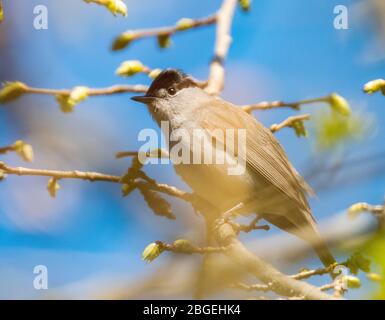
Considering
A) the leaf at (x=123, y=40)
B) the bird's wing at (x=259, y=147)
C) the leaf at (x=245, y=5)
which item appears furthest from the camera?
the bird's wing at (x=259, y=147)

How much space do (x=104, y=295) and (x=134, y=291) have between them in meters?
0.09

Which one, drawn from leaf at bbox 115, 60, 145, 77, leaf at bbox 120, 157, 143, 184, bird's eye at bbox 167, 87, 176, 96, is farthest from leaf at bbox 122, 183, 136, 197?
bird's eye at bbox 167, 87, 176, 96

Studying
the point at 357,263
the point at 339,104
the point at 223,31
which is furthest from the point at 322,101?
the point at 357,263

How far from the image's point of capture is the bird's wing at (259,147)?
9.77 feet

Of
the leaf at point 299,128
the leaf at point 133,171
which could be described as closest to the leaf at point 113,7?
the leaf at point 133,171

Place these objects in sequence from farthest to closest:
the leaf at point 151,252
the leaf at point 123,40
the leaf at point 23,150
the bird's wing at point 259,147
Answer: the bird's wing at point 259,147, the leaf at point 123,40, the leaf at point 23,150, the leaf at point 151,252

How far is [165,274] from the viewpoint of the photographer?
1256mm

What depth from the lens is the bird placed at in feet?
9.27

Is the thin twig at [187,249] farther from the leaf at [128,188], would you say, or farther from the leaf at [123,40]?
the leaf at [123,40]

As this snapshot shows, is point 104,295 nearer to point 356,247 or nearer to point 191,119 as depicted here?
point 356,247

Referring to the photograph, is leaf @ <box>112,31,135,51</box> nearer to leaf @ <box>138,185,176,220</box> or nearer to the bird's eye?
leaf @ <box>138,185,176,220</box>

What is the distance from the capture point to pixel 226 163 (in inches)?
115
